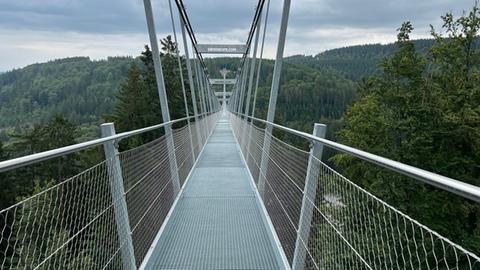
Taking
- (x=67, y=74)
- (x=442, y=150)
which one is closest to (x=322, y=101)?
(x=67, y=74)

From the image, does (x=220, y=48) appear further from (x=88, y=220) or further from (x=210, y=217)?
(x=88, y=220)

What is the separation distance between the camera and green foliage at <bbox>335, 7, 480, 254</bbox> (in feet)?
40.0

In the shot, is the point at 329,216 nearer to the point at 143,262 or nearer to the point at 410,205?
the point at 143,262

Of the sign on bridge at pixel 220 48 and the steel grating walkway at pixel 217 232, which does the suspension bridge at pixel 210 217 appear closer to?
the steel grating walkway at pixel 217 232

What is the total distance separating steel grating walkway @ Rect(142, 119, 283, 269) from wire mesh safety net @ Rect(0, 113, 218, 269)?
0.81 feet

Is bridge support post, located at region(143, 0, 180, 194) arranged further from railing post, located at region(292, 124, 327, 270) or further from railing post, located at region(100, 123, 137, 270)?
railing post, located at region(292, 124, 327, 270)

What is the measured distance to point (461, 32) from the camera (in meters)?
14.5

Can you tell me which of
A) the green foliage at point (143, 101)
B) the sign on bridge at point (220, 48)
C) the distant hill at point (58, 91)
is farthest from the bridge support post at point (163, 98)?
the distant hill at point (58, 91)

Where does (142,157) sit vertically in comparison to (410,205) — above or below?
above

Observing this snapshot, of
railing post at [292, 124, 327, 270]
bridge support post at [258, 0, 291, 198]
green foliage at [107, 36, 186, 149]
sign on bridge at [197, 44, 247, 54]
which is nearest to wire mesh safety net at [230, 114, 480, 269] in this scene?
railing post at [292, 124, 327, 270]

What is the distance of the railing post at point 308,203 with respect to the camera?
214 centimetres

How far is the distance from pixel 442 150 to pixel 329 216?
43.6 ft

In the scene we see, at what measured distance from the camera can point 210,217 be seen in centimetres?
407

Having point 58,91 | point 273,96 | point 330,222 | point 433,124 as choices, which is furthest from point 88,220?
point 58,91
